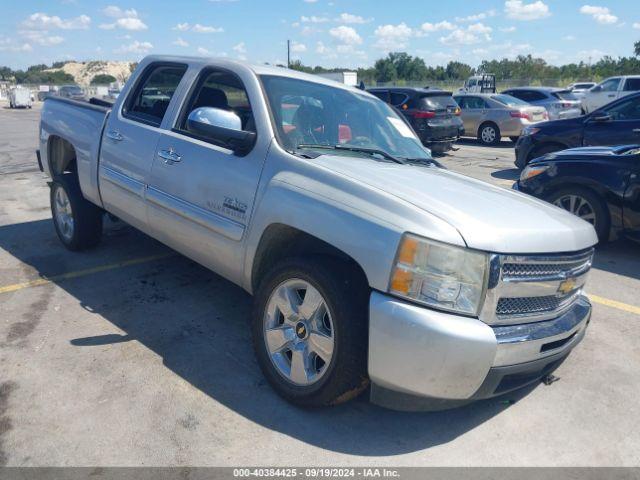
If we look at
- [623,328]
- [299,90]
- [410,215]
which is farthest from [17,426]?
[623,328]

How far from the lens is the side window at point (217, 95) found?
4059 mm

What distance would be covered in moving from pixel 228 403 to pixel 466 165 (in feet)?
35.2

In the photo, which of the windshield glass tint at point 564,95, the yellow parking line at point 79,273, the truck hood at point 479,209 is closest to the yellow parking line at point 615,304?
the truck hood at point 479,209

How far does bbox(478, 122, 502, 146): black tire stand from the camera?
16.9 meters

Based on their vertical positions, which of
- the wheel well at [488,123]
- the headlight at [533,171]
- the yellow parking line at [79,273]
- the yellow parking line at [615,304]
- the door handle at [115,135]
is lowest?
the yellow parking line at [615,304]

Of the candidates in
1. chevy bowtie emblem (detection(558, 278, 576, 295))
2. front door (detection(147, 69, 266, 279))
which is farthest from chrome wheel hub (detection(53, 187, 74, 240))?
chevy bowtie emblem (detection(558, 278, 576, 295))

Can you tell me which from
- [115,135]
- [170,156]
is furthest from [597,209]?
[115,135]

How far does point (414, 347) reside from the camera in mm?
2531

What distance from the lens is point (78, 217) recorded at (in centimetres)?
533

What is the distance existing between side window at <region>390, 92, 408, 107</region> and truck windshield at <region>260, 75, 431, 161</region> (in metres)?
10.9

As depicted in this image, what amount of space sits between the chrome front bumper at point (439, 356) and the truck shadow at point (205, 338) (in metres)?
0.31

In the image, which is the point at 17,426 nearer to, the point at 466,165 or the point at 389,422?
the point at 389,422

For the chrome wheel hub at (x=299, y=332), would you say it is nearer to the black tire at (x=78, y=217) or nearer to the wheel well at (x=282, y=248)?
the wheel well at (x=282, y=248)

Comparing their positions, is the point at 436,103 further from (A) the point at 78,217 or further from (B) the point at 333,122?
(B) the point at 333,122
